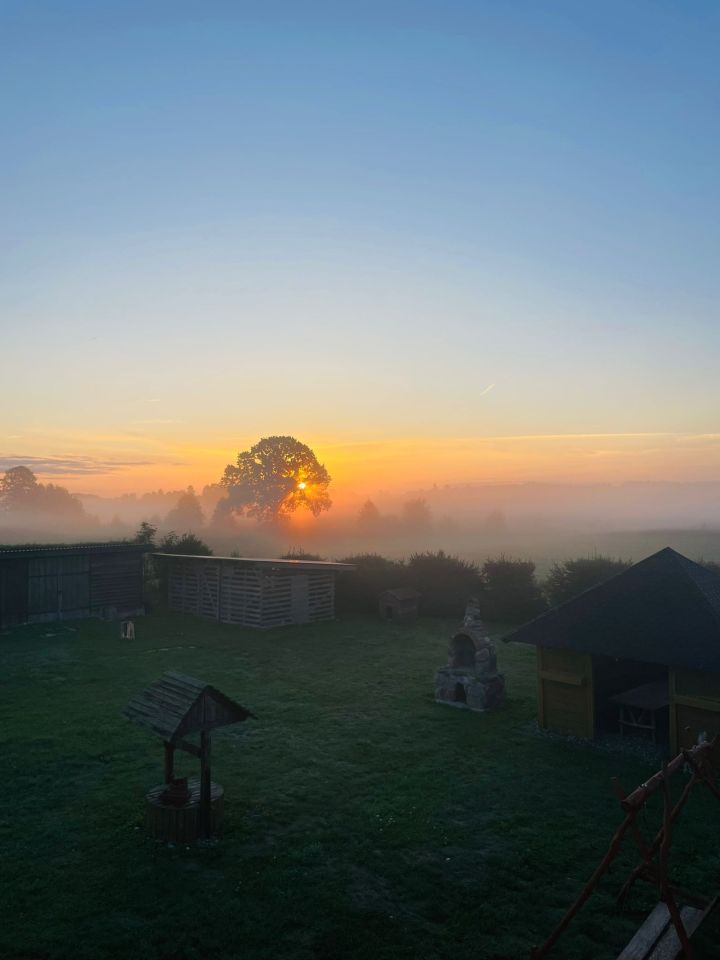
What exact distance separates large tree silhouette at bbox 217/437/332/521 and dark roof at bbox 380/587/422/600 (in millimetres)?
37518

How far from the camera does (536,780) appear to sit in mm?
13414

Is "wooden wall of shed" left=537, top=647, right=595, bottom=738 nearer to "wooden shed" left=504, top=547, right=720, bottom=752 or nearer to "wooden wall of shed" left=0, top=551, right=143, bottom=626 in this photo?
"wooden shed" left=504, top=547, right=720, bottom=752

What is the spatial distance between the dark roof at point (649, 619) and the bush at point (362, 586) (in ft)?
66.4

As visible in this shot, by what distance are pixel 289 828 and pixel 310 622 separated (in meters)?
21.8

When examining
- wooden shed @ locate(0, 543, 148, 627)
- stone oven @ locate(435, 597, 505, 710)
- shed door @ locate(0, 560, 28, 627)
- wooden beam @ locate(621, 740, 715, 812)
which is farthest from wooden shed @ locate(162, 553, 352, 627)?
wooden beam @ locate(621, 740, 715, 812)

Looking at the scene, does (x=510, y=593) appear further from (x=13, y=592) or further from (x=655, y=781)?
(x=655, y=781)

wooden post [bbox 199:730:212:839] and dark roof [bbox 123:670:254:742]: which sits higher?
dark roof [bbox 123:670:254:742]

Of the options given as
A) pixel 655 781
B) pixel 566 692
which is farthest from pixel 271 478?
pixel 655 781

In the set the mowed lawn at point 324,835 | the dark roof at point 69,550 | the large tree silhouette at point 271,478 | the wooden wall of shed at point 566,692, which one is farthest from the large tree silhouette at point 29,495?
the wooden wall of shed at point 566,692

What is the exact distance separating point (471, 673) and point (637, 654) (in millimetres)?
5388

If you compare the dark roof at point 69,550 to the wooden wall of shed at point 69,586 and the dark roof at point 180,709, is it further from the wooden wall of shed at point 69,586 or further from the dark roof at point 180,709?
the dark roof at point 180,709

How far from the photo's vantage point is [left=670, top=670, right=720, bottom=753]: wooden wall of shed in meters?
13.7

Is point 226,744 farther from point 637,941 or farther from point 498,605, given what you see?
point 498,605

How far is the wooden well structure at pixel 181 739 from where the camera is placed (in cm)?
1038
